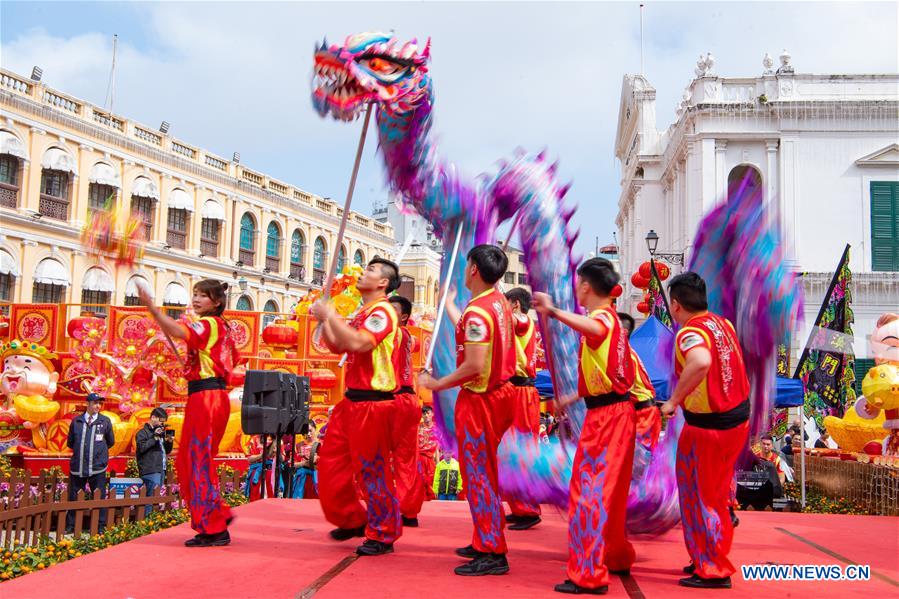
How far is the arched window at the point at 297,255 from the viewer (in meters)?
36.7

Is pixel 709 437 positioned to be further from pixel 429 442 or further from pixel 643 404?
pixel 429 442

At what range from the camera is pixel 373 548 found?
487 cm

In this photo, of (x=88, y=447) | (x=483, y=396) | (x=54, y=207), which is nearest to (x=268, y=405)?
(x=88, y=447)

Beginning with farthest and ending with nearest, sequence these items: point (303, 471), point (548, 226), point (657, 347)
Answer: point (303, 471), point (657, 347), point (548, 226)

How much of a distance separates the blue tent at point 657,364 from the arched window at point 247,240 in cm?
2685

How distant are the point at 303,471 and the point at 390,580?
548 centimetres

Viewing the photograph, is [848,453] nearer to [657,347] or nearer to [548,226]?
[657,347]

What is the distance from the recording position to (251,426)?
7219mm

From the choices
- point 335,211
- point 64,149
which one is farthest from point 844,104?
point 335,211

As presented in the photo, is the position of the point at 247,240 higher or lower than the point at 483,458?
higher

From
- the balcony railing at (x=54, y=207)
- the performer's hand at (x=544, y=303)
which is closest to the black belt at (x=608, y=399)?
the performer's hand at (x=544, y=303)

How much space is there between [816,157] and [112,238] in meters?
18.3

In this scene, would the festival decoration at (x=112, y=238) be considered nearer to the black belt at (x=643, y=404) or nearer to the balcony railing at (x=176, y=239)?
the black belt at (x=643, y=404)

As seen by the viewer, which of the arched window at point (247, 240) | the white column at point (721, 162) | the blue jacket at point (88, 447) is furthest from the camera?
the arched window at point (247, 240)
